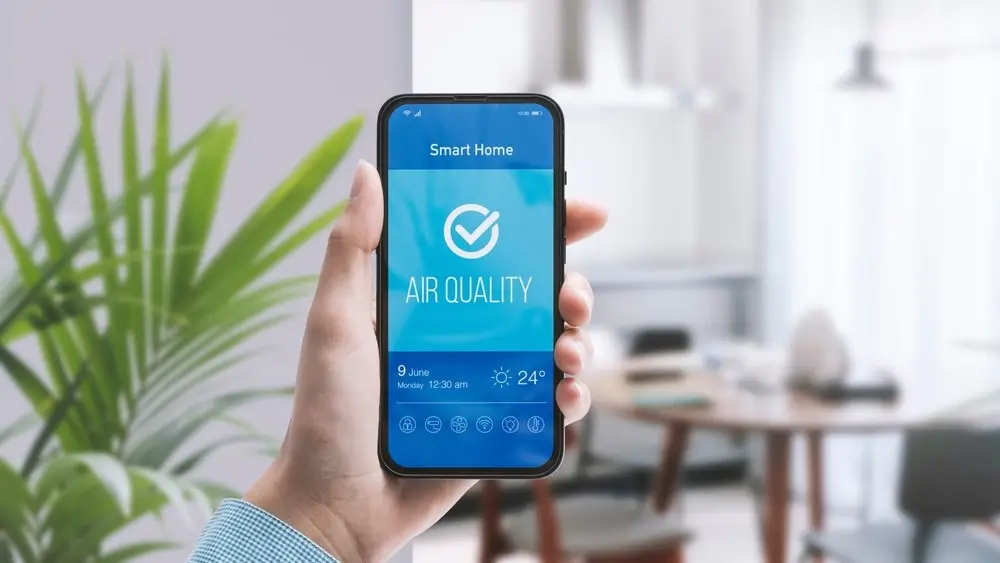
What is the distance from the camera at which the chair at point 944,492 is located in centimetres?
160

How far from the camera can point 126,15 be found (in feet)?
2.53

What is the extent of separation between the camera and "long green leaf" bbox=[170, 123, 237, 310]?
0.74 m

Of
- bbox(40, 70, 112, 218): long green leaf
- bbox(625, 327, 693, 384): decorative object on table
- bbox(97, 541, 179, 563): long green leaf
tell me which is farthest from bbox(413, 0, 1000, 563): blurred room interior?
bbox(40, 70, 112, 218): long green leaf

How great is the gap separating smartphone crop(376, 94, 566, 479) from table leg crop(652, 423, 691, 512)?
202cm

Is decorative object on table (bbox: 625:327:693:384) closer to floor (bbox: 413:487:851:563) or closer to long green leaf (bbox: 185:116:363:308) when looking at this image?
floor (bbox: 413:487:851:563)

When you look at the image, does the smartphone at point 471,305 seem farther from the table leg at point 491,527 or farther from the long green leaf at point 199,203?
the table leg at point 491,527

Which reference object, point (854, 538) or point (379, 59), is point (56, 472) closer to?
point (379, 59)

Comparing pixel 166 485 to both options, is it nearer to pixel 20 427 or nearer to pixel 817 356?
pixel 20 427

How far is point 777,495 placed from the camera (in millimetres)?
2053

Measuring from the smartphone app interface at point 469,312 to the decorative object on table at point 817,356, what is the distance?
169 cm

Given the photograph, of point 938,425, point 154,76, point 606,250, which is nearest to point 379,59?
point 154,76

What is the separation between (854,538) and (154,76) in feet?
4.98

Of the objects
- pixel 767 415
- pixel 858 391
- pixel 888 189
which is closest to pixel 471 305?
pixel 767 415

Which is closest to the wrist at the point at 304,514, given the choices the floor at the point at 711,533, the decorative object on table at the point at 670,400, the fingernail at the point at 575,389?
the fingernail at the point at 575,389
